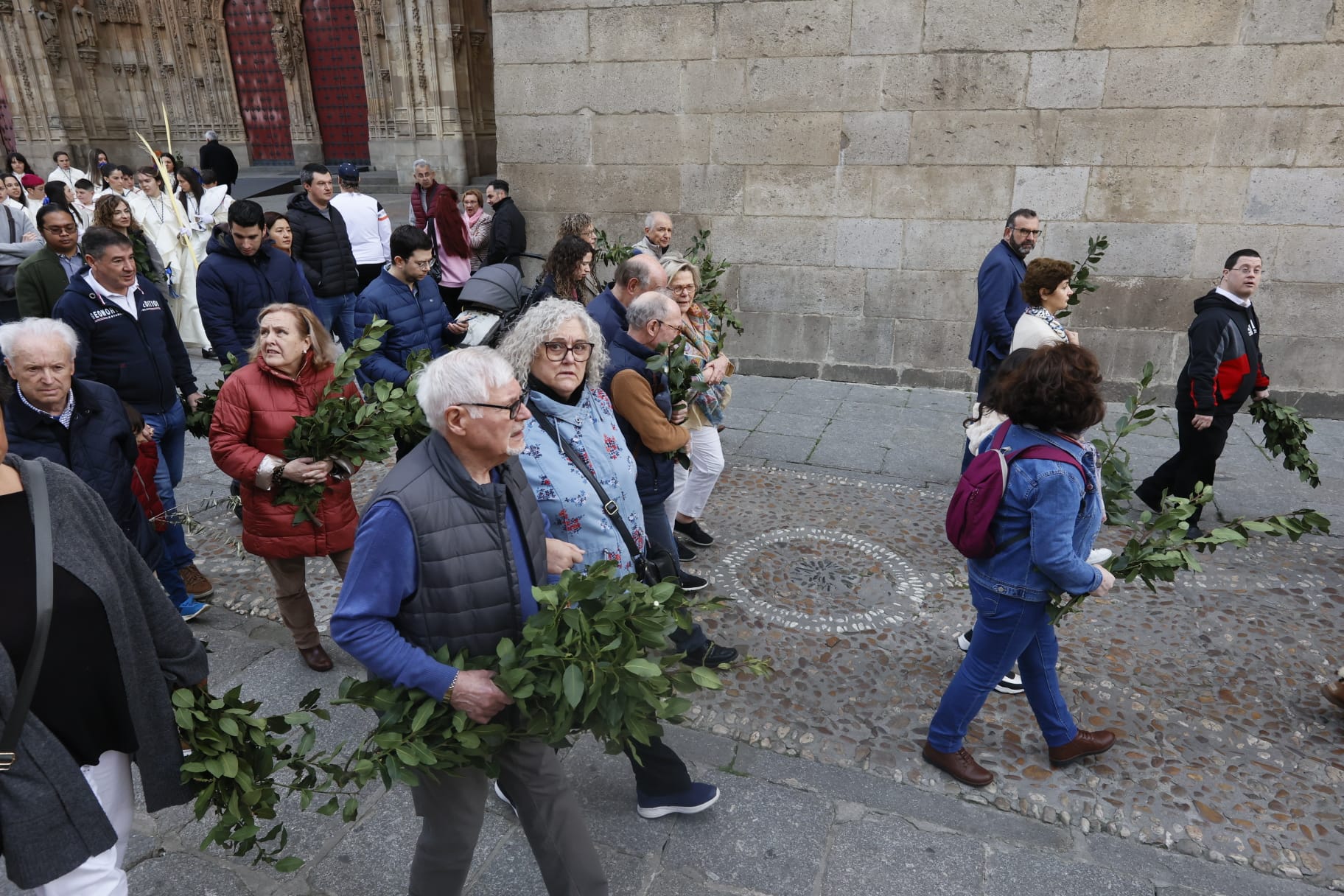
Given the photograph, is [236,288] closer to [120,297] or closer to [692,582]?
[120,297]

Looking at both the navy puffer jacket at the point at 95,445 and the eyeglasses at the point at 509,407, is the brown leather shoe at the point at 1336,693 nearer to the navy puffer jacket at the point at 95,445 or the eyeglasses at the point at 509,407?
the eyeglasses at the point at 509,407

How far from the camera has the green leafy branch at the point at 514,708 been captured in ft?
6.81

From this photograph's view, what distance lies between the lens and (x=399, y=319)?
502 cm

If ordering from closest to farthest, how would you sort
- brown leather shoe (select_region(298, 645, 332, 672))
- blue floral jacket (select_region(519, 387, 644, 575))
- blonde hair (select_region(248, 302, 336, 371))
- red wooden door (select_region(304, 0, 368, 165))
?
blue floral jacket (select_region(519, 387, 644, 575)) → blonde hair (select_region(248, 302, 336, 371)) → brown leather shoe (select_region(298, 645, 332, 672)) → red wooden door (select_region(304, 0, 368, 165))

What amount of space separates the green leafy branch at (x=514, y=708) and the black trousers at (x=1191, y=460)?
13.3ft

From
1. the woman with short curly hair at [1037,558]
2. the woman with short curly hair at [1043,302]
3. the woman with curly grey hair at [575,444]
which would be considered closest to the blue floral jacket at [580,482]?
the woman with curly grey hair at [575,444]

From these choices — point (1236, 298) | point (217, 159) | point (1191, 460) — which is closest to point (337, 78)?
point (217, 159)

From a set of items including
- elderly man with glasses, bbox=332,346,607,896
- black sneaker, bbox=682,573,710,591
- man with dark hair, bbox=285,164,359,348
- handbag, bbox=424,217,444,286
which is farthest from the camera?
handbag, bbox=424,217,444,286

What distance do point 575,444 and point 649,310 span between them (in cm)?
107

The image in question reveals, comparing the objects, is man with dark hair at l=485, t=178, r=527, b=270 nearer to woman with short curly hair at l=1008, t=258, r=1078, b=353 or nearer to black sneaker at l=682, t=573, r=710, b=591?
black sneaker at l=682, t=573, r=710, b=591

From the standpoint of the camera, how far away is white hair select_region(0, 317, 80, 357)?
3.19 metres

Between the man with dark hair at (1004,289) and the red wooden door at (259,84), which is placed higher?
the red wooden door at (259,84)

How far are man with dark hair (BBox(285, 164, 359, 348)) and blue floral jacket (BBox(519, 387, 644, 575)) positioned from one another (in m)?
5.09

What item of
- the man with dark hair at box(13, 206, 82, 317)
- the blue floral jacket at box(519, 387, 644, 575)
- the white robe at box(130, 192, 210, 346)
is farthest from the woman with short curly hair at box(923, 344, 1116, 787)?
the white robe at box(130, 192, 210, 346)
